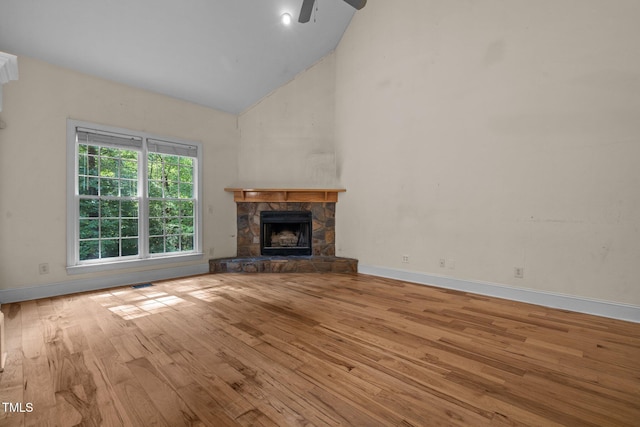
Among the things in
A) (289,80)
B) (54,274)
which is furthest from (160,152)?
(289,80)

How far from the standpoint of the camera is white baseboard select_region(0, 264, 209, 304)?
312cm

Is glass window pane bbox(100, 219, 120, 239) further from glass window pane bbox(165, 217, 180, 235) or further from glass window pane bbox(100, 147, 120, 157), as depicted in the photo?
glass window pane bbox(100, 147, 120, 157)

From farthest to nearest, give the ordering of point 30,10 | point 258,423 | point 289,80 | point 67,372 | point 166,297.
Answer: point 289,80 → point 166,297 → point 30,10 → point 67,372 → point 258,423

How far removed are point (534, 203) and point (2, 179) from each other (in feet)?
18.9

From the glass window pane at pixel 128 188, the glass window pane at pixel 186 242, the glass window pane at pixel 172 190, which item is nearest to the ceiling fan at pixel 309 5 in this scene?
the glass window pane at pixel 172 190

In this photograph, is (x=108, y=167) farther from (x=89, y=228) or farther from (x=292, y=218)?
(x=292, y=218)

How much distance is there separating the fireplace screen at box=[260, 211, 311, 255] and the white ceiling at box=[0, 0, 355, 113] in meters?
2.07

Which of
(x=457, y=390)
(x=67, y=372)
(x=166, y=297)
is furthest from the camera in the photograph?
(x=166, y=297)

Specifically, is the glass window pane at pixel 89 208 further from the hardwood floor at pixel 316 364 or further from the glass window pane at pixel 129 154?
the hardwood floor at pixel 316 364

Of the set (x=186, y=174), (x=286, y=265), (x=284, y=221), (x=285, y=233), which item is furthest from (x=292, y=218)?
(x=186, y=174)

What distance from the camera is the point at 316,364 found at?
1.80 metres

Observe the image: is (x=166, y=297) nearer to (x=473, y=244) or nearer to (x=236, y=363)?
(x=236, y=363)

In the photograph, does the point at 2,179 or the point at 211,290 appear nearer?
the point at 2,179

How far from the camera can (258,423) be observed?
4.22 feet
